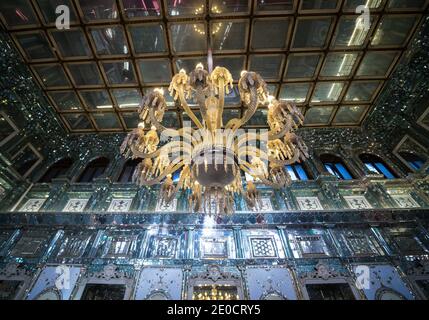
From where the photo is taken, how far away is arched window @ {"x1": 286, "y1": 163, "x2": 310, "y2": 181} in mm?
6789

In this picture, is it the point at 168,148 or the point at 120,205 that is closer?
the point at 168,148

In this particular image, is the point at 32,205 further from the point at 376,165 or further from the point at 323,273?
the point at 376,165

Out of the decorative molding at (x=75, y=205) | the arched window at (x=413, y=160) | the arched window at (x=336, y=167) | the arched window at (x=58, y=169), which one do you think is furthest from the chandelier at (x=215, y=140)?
the arched window at (x=413, y=160)

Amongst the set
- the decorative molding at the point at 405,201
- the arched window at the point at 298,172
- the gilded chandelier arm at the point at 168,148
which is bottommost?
the gilded chandelier arm at the point at 168,148

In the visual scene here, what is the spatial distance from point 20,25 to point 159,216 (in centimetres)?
504

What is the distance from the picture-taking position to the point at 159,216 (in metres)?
5.44

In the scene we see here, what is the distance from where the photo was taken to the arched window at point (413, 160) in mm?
6527

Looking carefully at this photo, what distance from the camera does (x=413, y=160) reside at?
6801 mm

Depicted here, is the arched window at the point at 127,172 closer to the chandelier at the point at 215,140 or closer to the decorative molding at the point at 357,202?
the chandelier at the point at 215,140

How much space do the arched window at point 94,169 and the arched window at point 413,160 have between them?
8434mm

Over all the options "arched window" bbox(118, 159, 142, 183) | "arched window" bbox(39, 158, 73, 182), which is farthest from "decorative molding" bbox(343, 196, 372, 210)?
"arched window" bbox(39, 158, 73, 182)

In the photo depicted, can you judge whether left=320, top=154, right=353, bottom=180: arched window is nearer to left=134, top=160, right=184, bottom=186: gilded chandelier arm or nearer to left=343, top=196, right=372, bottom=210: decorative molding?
left=343, top=196, right=372, bottom=210: decorative molding

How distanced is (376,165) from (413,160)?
883mm

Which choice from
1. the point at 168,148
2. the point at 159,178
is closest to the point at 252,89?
the point at 168,148
